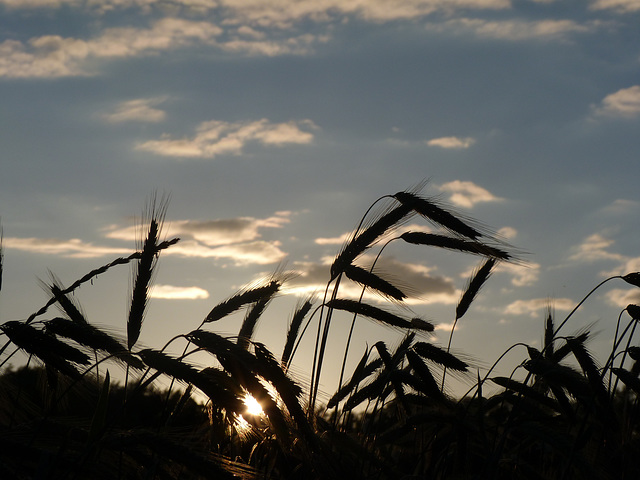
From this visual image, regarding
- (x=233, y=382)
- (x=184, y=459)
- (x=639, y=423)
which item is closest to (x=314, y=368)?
(x=233, y=382)

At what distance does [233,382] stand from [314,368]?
237 centimetres

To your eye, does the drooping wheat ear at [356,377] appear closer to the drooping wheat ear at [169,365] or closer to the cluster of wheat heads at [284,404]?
the cluster of wheat heads at [284,404]

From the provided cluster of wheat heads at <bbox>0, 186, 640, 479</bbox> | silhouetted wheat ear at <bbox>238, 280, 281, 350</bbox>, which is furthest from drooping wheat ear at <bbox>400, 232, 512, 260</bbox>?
silhouetted wheat ear at <bbox>238, 280, 281, 350</bbox>

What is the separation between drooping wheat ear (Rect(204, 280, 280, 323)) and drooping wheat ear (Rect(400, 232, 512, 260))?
1.35 m

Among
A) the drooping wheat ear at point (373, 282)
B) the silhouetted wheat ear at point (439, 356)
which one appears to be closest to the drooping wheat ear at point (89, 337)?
the drooping wheat ear at point (373, 282)

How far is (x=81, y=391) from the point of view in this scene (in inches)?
157

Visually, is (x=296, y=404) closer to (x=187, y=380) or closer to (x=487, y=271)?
(x=187, y=380)

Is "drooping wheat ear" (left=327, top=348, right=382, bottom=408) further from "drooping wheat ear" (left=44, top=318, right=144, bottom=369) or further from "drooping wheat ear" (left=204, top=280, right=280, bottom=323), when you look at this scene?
"drooping wheat ear" (left=44, top=318, right=144, bottom=369)

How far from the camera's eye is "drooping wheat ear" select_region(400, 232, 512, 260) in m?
5.76

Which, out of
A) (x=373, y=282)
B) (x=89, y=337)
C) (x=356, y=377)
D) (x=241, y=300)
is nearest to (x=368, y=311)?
(x=373, y=282)

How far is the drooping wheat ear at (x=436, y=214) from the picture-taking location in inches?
214

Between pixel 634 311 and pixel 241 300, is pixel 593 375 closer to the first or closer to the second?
pixel 634 311

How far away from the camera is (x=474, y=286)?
7.66 metres

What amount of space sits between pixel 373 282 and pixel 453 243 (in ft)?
2.61
